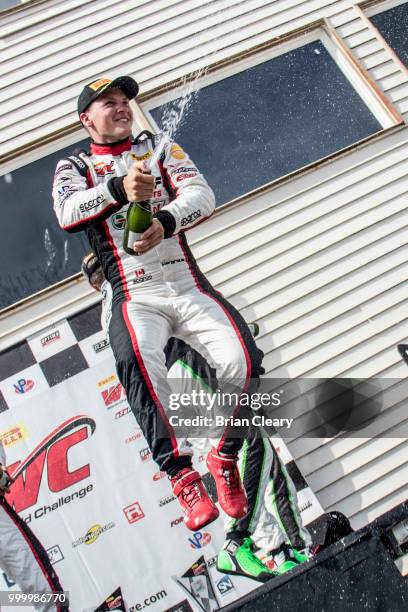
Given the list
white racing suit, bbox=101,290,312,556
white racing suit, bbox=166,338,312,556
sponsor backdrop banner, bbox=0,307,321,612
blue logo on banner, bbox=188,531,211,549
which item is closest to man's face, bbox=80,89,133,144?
white racing suit, bbox=101,290,312,556

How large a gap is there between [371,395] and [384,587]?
2.53m

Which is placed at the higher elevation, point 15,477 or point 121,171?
point 121,171

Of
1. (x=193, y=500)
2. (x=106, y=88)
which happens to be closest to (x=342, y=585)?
(x=193, y=500)

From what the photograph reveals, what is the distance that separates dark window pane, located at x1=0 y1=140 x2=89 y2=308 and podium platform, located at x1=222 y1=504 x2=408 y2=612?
309 cm

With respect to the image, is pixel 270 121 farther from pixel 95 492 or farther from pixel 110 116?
pixel 95 492

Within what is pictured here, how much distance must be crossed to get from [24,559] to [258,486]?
138 cm

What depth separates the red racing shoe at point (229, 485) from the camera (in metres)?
2.96

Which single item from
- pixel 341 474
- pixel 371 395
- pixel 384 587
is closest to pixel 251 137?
pixel 371 395

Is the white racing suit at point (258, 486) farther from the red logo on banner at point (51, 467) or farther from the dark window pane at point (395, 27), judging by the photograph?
the dark window pane at point (395, 27)

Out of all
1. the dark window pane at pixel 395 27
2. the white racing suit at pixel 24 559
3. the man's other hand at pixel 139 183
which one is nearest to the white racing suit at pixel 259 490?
the man's other hand at pixel 139 183

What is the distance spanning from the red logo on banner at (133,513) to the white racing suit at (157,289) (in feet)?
3.67

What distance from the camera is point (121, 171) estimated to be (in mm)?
3209

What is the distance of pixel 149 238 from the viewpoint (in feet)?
9.12

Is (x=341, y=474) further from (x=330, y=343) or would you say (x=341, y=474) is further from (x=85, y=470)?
(x=85, y=470)
